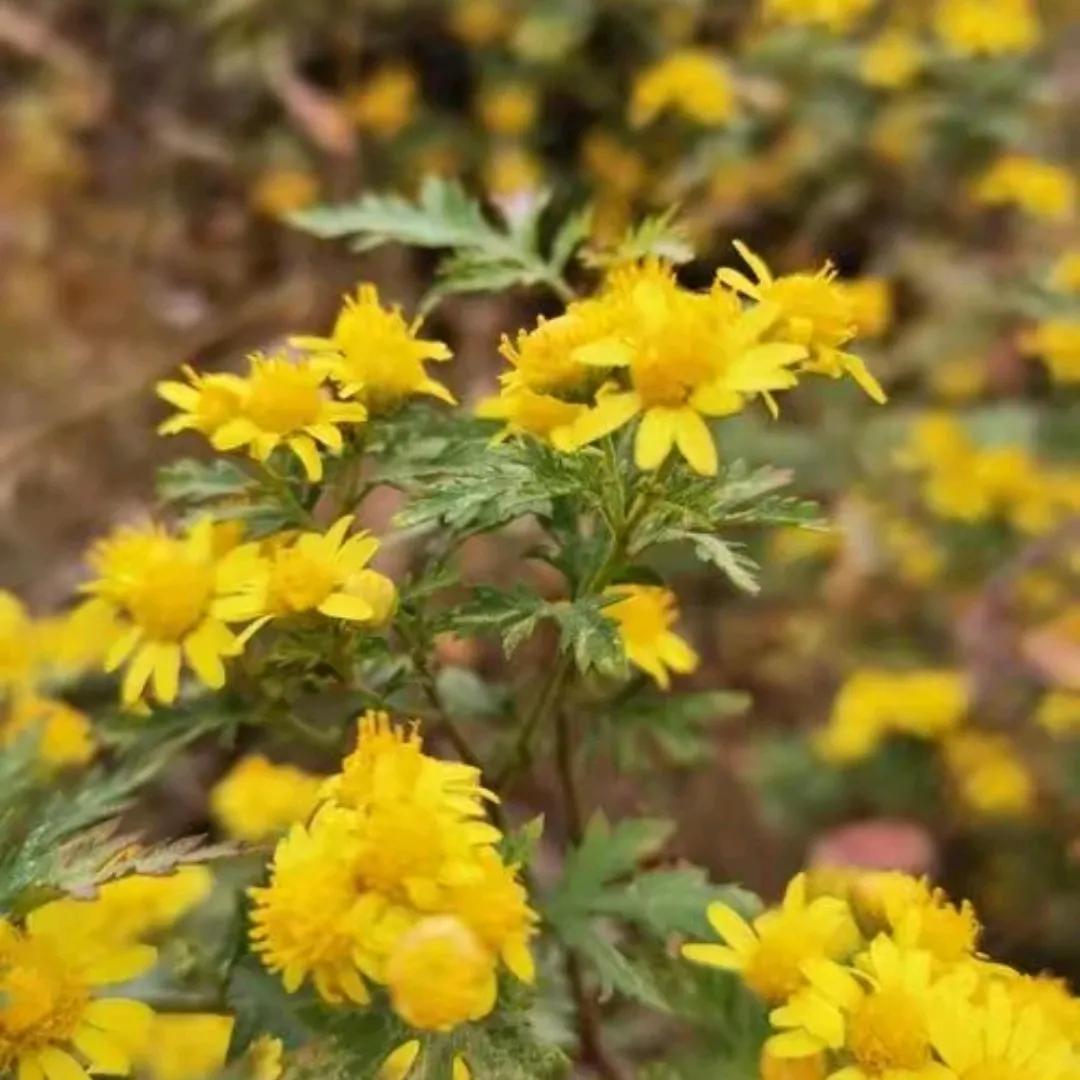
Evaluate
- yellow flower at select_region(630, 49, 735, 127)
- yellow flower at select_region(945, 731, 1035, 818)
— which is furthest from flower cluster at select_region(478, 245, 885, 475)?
yellow flower at select_region(630, 49, 735, 127)

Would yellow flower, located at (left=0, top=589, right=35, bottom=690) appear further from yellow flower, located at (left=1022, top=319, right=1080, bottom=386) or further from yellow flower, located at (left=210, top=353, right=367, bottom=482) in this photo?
yellow flower, located at (left=1022, top=319, right=1080, bottom=386)

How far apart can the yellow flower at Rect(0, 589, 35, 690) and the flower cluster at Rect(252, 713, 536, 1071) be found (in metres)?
0.50

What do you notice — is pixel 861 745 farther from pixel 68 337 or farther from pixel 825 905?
pixel 68 337

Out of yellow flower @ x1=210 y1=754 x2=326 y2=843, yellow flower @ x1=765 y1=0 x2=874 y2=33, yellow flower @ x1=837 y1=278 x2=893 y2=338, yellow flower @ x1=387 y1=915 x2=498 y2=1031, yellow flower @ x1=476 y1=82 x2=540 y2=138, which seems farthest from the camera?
yellow flower @ x1=476 y1=82 x2=540 y2=138

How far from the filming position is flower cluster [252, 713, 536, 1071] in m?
0.72

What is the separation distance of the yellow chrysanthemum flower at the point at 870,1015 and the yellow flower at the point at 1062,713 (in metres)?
0.70

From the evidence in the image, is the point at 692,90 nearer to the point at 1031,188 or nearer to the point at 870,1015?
the point at 1031,188

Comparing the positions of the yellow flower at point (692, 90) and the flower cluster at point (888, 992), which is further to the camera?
the yellow flower at point (692, 90)

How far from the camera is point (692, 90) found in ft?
6.65

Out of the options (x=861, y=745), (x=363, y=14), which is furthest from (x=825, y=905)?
(x=363, y=14)

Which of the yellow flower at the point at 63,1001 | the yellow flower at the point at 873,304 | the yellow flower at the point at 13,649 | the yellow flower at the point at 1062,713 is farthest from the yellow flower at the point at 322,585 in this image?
the yellow flower at the point at 1062,713

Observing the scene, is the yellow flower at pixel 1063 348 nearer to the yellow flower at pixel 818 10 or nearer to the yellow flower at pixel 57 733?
the yellow flower at pixel 818 10

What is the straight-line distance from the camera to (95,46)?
8.29ft

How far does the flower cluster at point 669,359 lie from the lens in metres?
0.80
